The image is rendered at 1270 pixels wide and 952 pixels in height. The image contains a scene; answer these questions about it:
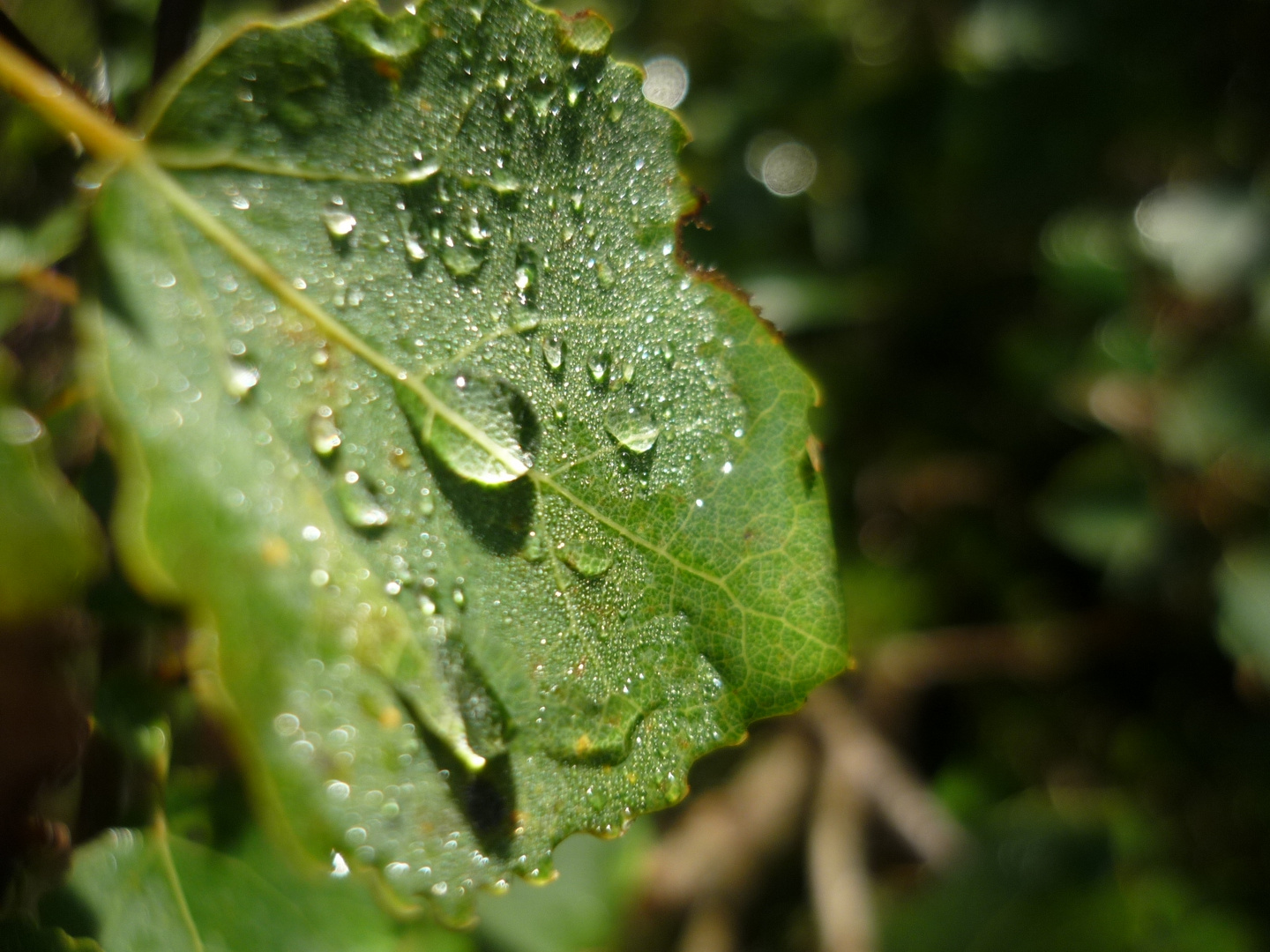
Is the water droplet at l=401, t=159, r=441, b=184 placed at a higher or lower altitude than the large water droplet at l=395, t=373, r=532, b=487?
higher

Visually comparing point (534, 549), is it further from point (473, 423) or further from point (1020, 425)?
point (1020, 425)

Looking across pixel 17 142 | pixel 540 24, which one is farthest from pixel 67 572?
pixel 17 142

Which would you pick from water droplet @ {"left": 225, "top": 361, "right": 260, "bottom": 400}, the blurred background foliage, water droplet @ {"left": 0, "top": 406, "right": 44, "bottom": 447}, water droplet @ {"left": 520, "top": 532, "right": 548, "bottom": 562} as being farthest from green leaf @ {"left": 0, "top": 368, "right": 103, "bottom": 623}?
the blurred background foliage

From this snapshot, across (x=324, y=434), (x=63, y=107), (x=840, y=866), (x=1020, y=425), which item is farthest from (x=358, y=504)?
(x=1020, y=425)

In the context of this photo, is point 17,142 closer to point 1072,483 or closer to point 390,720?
point 390,720

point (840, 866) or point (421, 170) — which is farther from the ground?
point (421, 170)

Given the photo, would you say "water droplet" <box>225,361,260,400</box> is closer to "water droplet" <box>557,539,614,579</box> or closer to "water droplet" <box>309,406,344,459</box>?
"water droplet" <box>309,406,344,459</box>

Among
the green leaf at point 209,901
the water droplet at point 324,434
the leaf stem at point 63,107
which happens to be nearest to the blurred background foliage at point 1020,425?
the green leaf at point 209,901
